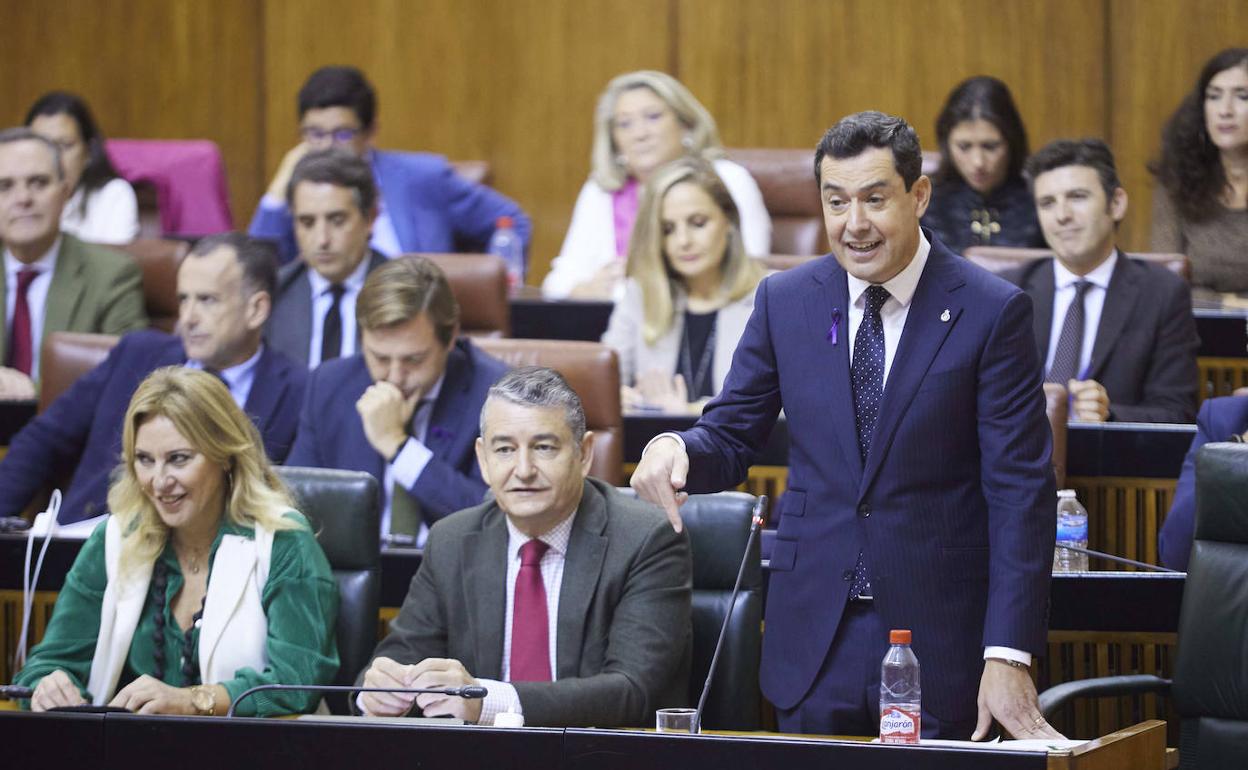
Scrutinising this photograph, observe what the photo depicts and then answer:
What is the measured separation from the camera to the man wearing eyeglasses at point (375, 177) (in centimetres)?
525

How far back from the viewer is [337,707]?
2902mm

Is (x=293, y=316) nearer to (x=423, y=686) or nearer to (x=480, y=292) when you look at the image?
(x=480, y=292)

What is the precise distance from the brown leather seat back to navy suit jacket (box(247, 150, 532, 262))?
120 centimetres

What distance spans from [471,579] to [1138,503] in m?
1.47

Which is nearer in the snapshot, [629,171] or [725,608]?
[725,608]

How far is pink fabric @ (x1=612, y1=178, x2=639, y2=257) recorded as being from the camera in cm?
507

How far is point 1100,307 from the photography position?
13.1ft

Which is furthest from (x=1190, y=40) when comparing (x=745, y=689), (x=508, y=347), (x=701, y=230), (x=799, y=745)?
(x=799, y=745)

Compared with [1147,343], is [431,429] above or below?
below

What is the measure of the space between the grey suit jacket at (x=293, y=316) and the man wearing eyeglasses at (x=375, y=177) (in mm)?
835

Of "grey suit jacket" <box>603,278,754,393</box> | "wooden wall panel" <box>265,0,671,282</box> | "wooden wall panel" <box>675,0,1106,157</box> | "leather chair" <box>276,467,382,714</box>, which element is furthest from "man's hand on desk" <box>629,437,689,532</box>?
"wooden wall panel" <box>265,0,671,282</box>

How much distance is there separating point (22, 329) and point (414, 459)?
1.63m

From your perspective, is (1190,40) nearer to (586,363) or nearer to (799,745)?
(586,363)

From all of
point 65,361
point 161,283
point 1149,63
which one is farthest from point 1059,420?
point 1149,63
